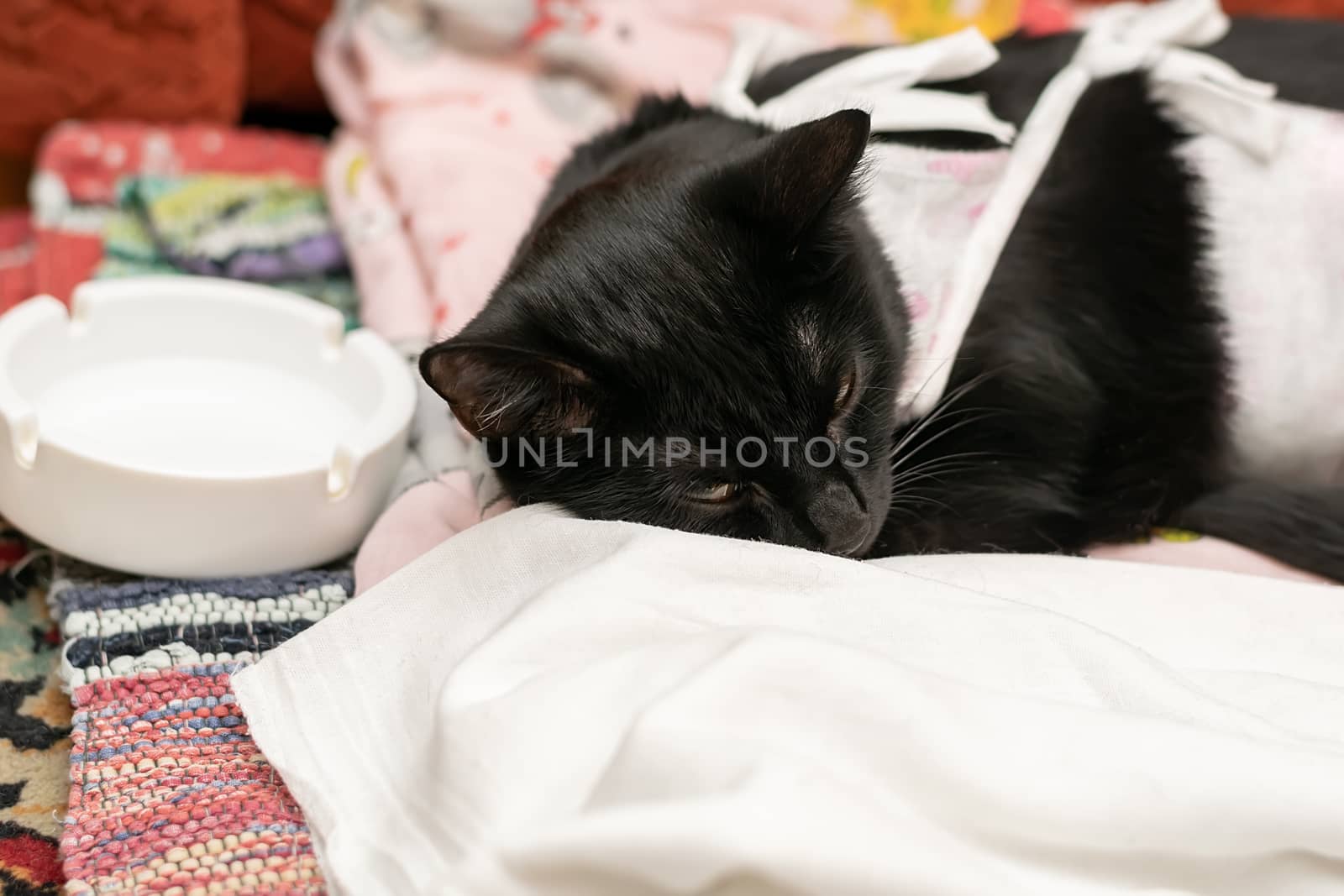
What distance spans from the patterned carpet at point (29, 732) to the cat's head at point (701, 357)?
0.49 metres

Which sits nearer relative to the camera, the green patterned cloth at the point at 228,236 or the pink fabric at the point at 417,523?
the pink fabric at the point at 417,523

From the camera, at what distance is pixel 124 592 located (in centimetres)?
109

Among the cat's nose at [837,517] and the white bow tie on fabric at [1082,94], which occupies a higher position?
the white bow tie on fabric at [1082,94]

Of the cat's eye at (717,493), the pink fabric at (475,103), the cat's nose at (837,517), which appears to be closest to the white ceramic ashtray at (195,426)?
the pink fabric at (475,103)

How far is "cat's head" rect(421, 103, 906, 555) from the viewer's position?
95 cm

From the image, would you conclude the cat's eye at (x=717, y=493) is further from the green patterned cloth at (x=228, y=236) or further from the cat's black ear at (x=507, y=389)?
the green patterned cloth at (x=228, y=236)

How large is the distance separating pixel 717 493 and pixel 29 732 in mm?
689

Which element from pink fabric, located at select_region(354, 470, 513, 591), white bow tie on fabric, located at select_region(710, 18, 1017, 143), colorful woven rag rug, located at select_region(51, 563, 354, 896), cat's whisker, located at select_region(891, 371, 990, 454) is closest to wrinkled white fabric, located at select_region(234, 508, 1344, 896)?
colorful woven rag rug, located at select_region(51, 563, 354, 896)

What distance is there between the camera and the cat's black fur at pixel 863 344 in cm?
96

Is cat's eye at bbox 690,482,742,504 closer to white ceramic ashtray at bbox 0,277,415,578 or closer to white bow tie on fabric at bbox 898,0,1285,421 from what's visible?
white bow tie on fabric at bbox 898,0,1285,421

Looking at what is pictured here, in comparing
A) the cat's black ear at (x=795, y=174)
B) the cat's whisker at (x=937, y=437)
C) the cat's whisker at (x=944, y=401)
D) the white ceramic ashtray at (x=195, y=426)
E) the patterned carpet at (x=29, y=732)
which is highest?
the cat's black ear at (x=795, y=174)

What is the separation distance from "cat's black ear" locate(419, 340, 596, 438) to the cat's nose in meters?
0.23

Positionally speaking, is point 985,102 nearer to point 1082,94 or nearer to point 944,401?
point 1082,94

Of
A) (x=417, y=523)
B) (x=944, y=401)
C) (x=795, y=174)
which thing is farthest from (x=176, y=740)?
(x=944, y=401)
